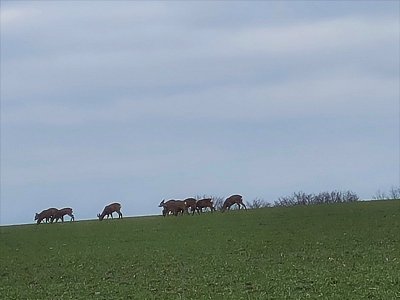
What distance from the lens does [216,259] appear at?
28.8 metres

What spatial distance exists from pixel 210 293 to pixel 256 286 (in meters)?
1.40

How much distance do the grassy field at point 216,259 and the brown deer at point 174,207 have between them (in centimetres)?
663

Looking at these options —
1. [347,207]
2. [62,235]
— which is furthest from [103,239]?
[347,207]

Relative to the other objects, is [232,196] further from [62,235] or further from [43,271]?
[43,271]

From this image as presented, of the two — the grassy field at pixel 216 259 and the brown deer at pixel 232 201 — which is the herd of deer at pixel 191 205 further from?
the grassy field at pixel 216 259

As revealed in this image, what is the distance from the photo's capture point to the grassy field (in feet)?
72.9

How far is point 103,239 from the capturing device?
127ft

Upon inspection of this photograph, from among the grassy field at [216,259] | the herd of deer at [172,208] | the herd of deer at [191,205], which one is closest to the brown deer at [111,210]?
the herd of deer at [172,208]

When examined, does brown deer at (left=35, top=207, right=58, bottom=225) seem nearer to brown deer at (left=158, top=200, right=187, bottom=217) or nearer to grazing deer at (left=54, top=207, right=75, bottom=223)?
grazing deer at (left=54, top=207, right=75, bottom=223)

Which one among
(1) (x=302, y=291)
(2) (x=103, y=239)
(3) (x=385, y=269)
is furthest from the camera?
(2) (x=103, y=239)

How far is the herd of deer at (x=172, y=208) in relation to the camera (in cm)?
5356

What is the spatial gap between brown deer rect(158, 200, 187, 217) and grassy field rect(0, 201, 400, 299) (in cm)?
663

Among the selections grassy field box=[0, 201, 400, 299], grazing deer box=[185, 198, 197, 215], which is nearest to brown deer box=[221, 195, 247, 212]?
grazing deer box=[185, 198, 197, 215]

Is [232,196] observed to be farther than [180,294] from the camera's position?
Yes
